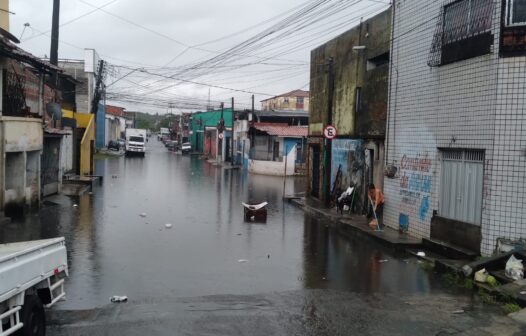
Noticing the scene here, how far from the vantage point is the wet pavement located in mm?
7609

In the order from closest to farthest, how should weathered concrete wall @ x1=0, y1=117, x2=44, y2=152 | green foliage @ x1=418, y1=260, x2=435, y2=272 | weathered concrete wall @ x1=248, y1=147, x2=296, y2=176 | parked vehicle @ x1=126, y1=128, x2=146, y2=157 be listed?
1. green foliage @ x1=418, y1=260, x2=435, y2=272
2. weathered concrete wall @ x1=0, y1=117, x2=44, y2=152
3. weathered concrete wall @ x1=248, y1=147, x2=296, y2=176
4. parked vehicle @ x1=126, y1=128, x2=146, y2=157

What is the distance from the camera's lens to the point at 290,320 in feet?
25.8

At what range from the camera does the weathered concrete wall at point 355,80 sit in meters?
17.4

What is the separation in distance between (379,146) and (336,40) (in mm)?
6495

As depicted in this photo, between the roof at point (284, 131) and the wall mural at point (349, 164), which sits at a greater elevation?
the roof at point (284, 131)

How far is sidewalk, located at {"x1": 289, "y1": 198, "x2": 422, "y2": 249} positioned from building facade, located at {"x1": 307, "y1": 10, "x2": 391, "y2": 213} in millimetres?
945

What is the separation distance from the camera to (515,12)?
10.7 meters

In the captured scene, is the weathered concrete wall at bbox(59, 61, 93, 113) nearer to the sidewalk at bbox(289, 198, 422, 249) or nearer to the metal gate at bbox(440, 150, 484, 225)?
the sidewalk at bbox(289, 198, 422, 249)

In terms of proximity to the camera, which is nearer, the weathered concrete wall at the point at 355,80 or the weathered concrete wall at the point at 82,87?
the weathered concrete wall at the point at 355,80

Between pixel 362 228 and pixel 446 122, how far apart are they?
14.7 ft

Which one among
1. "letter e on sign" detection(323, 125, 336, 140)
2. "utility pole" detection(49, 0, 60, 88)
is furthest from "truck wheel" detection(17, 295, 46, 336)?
"utility pole" detection(49, 0, 60, 88)

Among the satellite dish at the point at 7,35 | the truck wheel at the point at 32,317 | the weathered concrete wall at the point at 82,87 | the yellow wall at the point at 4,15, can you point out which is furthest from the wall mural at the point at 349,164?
the weathered concrete wall at the point at 82,87

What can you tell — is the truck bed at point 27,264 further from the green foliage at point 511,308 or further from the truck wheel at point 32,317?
the green foliage at point 511,308

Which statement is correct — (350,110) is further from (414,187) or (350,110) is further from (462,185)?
(462,185)
